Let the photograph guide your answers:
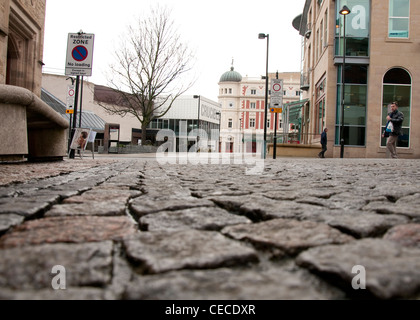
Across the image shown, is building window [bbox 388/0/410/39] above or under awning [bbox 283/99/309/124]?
above

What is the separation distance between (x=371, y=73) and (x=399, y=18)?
143 inches

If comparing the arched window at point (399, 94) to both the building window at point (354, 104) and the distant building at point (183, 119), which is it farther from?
the distant building at point (183, 119)

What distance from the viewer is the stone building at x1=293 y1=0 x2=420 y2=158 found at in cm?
2003

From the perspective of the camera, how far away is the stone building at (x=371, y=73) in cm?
2003

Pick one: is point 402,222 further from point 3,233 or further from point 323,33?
point 323,33

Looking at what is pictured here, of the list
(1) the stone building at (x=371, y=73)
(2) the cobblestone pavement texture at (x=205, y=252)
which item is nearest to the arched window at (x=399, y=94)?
(1) the stone building at (x=371, y=73)

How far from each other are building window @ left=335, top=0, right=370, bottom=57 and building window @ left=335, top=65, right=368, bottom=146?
0.90m

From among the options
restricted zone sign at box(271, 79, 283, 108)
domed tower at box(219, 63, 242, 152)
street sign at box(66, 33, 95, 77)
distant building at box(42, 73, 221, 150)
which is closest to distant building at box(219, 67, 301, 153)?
domed tower at box(219, 63, 242, 152)

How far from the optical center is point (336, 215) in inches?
77.1

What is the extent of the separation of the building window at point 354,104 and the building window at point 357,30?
898 millimetres

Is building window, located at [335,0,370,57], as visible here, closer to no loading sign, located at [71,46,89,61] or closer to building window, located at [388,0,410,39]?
building window, located at [388,0,410,39]

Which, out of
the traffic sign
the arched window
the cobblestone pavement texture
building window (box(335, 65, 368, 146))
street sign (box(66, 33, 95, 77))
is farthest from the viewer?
building window (box(335, 65, 368, 146))
